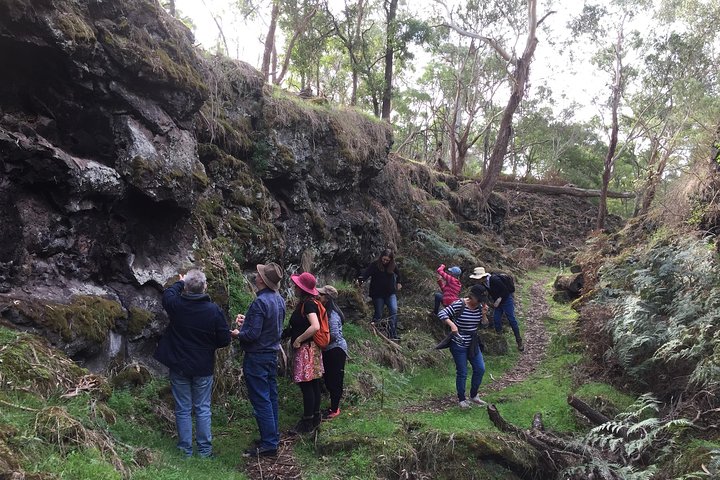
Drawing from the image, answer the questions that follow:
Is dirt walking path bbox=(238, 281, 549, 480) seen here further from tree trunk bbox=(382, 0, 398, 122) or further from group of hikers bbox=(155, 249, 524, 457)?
tree trunk bbox=(382, 0, 398, 122)

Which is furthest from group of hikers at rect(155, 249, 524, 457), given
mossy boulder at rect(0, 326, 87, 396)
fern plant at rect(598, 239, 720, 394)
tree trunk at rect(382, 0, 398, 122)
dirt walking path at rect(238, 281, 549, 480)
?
tree trunk at rect(382, 0, 398, 122)

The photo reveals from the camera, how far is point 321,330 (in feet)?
20.4

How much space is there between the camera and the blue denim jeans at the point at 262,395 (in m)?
5.49

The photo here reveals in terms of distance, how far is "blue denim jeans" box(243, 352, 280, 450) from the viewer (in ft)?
18.0

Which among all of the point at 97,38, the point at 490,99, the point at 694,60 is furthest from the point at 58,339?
the point at 490,99

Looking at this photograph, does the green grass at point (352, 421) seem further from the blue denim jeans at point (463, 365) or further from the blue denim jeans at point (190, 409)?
the blue denim jeans at point (463, 365)

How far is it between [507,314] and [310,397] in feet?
19.5

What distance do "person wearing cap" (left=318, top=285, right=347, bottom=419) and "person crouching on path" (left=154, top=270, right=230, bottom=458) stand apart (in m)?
1.71

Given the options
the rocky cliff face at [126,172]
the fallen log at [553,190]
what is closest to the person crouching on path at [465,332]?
the rocky cliff face at [126,172]

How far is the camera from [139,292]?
6.35 meters

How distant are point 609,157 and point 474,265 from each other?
13.3 metres

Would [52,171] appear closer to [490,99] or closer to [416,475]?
[416,475]

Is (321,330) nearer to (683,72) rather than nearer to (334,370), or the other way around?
(334,370)

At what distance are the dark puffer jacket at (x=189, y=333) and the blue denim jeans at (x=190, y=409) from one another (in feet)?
0.42
